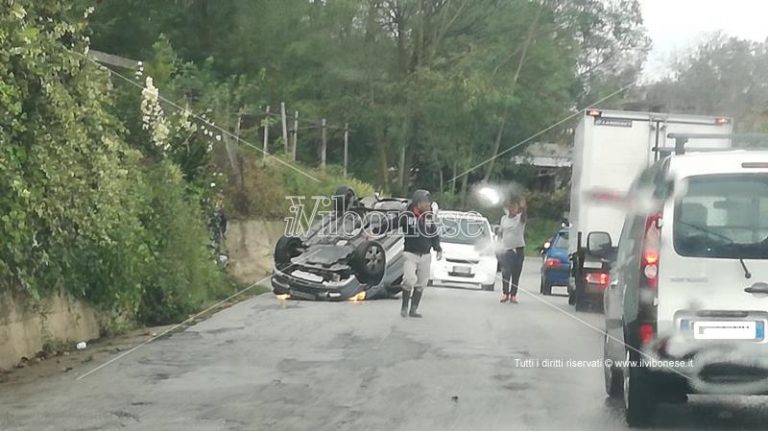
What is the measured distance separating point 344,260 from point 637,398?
39.4ft

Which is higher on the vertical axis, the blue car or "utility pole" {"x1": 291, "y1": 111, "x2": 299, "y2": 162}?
"utility pole" {"x1": 291, "y1": 111, "x2": 299, "y2": 162}

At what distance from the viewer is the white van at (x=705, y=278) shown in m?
8.29

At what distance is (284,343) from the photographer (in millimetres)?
14570

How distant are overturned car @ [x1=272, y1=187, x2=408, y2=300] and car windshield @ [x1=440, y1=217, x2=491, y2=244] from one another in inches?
81.5

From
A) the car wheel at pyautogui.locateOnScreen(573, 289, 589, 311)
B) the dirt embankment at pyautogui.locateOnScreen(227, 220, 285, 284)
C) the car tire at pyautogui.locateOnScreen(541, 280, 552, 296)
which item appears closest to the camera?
the car wheel at pyautogui.locateOnScreen(573, 289, 589, 311)

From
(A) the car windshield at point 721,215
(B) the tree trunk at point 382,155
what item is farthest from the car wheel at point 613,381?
(B) the tree trunk at point 382,155

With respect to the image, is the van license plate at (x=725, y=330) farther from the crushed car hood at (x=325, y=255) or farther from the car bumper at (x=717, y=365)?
the crushed car hood at (x=325, y=255)

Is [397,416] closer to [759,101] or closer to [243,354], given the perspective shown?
[243,354]

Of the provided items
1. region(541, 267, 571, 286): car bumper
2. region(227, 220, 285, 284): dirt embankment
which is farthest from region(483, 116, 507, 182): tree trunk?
region(541, 267, 571, 286): car bumper

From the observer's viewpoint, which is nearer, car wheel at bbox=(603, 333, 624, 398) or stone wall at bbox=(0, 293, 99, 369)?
car wheel at bbox=(603, 333, 624, 398)

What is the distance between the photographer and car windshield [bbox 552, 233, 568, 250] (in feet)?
82.5

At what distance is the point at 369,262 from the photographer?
20609 mm

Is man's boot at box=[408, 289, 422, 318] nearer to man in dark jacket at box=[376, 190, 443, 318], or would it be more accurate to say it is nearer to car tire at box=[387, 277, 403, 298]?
man in dark jacket at box=[376, 190, 443, 318]

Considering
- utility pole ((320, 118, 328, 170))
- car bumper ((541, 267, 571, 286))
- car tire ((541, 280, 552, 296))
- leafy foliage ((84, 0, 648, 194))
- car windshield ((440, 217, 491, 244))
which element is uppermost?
leafy foliage ((84, 0, 648, 194))
